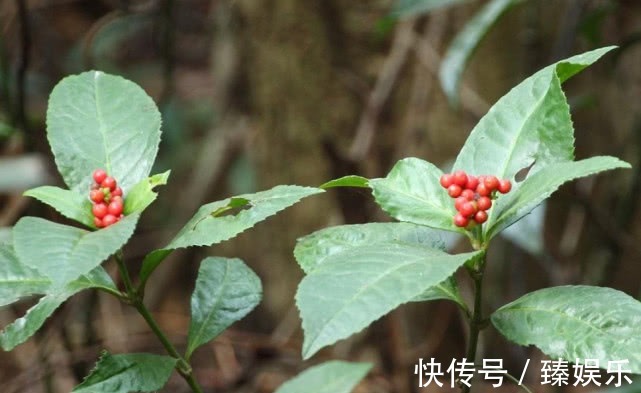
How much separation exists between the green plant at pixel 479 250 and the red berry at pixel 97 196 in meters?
0.16

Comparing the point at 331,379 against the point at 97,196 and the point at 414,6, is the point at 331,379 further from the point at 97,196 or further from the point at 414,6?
the point at 414,6

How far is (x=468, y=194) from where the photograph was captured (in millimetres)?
677

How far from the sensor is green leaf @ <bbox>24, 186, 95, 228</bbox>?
70cm

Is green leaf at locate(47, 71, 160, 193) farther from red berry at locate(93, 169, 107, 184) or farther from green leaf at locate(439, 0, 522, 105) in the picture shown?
green leaf at locate(439, 0, 522, 105)

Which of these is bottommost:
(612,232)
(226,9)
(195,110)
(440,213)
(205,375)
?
(205,375)

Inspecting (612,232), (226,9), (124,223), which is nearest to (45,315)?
(124,223)

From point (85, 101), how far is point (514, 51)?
5.37ft

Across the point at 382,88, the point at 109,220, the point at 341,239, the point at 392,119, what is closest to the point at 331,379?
the point at 341,239

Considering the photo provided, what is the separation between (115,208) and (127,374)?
13 centimetres

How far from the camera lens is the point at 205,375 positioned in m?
2.61

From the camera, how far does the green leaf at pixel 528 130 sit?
72 centimetres

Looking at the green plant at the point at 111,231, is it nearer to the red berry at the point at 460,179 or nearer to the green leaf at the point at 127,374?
the green leaf at the point at 127,374

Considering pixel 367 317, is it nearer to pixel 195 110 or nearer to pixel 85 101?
pixel 85 101

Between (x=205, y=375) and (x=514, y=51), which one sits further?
(x=205, y=375)
